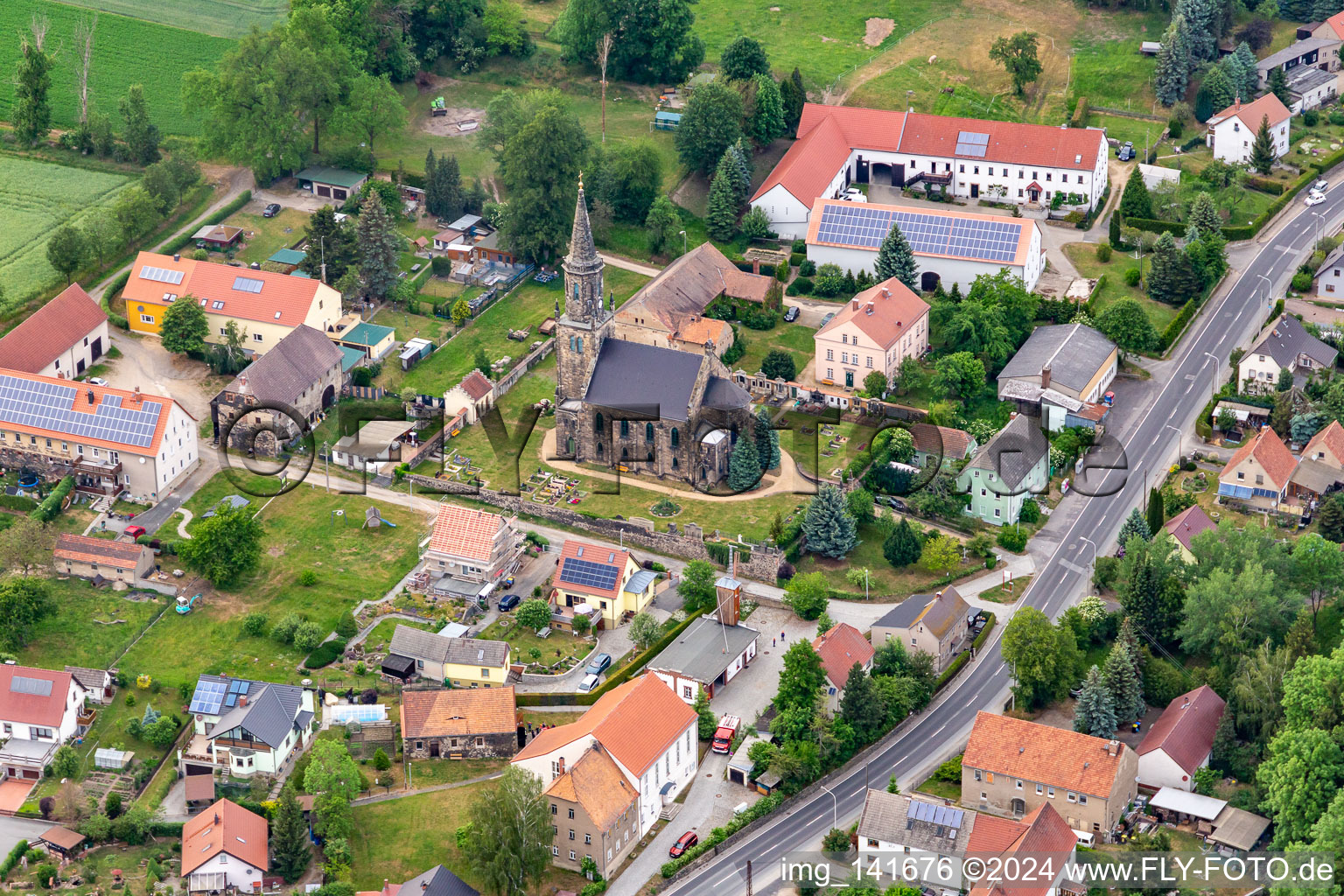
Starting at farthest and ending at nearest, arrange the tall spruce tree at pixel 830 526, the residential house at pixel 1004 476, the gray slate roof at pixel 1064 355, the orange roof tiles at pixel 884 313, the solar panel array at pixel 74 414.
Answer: the orange roof tiles at pixel 884 313
the gray slate roof at pixel 1064 355
the solar panel array at pixel 74 414
the residential house at pixel 1004 476
the tall spruce tree at pixel 830 526

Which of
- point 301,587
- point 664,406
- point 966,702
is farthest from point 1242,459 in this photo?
point 301,587

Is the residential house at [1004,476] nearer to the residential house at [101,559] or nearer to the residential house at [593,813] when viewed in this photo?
the residential house at [593,813]

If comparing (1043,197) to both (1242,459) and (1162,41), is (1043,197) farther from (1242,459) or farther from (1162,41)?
(1242,459)

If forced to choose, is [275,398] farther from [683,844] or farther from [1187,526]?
[1187,526]

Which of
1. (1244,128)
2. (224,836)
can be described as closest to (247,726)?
(224,836)

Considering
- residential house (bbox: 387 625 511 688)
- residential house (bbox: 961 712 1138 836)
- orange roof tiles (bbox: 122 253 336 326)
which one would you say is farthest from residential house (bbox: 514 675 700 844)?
orange roof tiles (bbox: 122 253 336 326)

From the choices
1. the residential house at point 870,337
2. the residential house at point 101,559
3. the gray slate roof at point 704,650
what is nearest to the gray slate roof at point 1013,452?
the residential house at point 870,337

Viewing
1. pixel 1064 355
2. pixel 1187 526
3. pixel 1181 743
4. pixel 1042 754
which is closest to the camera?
pixel 1042 754
